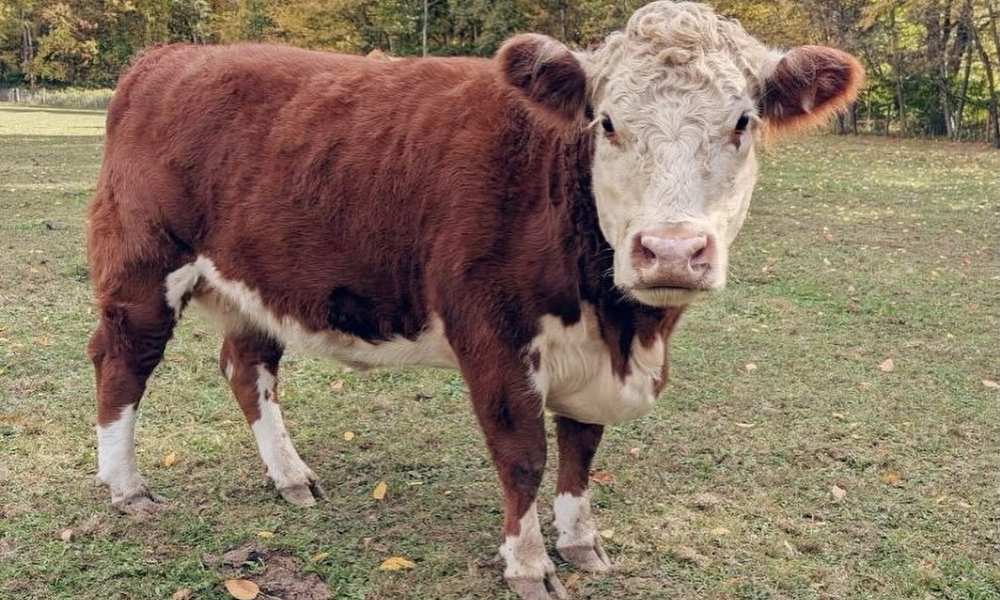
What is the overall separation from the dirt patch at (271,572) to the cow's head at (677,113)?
67.5 inches

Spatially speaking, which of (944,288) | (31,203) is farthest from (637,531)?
(31,203)

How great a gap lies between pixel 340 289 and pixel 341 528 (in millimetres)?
1081

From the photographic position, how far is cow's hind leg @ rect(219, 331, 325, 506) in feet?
14.4

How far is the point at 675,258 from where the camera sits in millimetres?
2596

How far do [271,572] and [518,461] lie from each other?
1.09m

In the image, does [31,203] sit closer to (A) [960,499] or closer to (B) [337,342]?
(B) [337,342]

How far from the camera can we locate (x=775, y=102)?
3.09 metres

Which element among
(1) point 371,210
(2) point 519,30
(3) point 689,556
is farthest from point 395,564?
(2) point 519,30

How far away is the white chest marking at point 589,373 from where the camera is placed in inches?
132

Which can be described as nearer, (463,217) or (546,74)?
(546,74)

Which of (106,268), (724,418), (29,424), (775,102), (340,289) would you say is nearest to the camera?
(775,102)

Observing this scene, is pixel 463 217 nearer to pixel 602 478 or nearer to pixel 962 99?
pixel 602 478

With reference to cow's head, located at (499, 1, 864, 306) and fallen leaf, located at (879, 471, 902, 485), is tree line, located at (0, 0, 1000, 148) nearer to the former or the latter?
fallen leaf, located at (879, 471, 902, 485)

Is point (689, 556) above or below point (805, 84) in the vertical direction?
below
